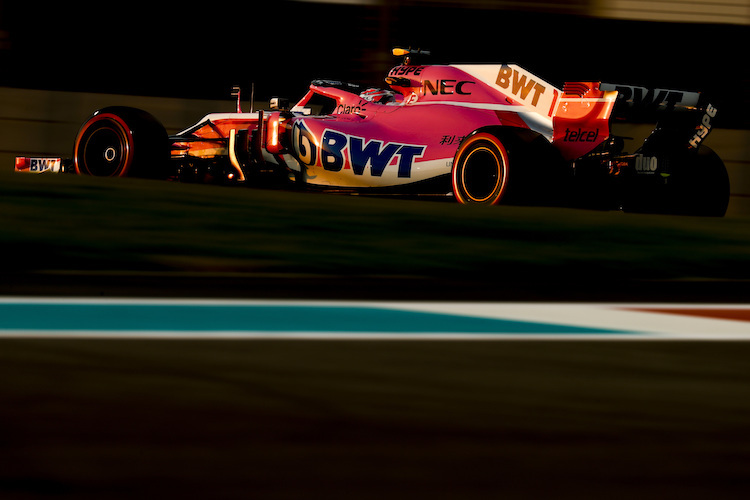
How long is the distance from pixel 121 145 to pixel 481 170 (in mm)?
3516

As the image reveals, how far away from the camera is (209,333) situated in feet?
20.7

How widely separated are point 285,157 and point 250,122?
0.60 m

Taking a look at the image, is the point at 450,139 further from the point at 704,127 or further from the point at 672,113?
the point at 704,127

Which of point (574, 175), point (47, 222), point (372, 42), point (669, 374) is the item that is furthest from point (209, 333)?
point (372, 42)

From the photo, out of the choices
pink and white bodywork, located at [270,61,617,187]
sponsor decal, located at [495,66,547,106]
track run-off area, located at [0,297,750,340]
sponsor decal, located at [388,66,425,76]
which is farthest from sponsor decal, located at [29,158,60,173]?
track run-off area, located at [0,297,750,340]

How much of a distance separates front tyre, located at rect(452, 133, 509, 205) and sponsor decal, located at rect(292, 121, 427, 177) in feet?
1.61

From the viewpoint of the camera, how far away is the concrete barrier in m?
14.5

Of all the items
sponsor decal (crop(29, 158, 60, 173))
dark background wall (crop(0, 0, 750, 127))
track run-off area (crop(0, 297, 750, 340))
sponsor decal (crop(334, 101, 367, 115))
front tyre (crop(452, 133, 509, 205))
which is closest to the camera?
track run-off area (crop(0, 297, 750, 340))

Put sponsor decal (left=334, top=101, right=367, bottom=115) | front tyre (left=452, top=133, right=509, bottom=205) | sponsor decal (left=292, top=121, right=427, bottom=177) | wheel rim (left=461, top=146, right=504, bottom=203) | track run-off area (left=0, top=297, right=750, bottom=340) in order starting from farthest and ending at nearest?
1. sponsor decal (left=334, top=101, right=367, bottom=115)
2. sponsor decal (left=292, top=121, right=427, bottom=177)
3. wheel rim (left=461, top=146, right=504, bottom=203)
4. front tyre (left=452, top=133, right=509, bottom=205)
5. track run-off area (left=0, top=297, right=750, bottom=340)

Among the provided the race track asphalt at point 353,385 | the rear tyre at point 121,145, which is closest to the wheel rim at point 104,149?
the rear tyre at point 121,145

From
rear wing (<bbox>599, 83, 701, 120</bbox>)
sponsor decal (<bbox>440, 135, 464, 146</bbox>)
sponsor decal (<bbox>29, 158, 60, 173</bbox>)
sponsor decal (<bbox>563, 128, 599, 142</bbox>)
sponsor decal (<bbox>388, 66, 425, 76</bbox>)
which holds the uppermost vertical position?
sponsor decal (<bbox>388, 66, 425, 76</bbox>)

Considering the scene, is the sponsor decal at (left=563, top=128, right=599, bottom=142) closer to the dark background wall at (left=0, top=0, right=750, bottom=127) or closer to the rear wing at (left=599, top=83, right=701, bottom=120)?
the rear wing at (left=599, top=83, right=701, bottom=120)

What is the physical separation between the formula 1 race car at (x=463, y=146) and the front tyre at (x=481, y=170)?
0.04 feet

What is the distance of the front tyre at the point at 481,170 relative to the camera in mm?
10945
